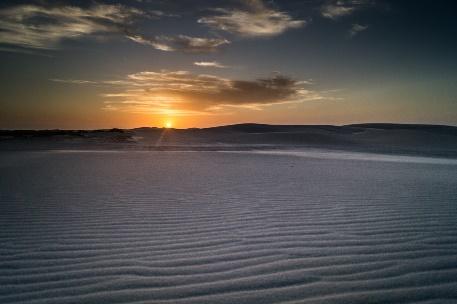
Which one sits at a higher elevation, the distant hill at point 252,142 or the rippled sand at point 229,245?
the distant hill at point 252,142

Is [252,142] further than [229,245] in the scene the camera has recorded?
Yes

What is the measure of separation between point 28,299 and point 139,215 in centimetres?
234

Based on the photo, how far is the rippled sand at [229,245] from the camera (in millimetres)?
2637

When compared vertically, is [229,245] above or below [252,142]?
below

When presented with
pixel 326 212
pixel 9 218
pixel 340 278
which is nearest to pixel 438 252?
pixel 340 278

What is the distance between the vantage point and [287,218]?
4602 mm

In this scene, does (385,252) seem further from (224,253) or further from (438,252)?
(224,253)

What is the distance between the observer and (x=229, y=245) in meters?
3.56

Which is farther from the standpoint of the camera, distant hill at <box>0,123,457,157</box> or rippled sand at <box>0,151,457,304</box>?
distant hill at <box>0,123,457,157</box>

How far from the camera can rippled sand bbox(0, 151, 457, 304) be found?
264cm

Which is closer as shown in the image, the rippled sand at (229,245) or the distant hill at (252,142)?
the rippled sand at (229,245)

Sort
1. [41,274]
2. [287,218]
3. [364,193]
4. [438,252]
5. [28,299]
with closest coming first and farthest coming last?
[28,299], [41,274], [438,252], [287,218], [364,193]

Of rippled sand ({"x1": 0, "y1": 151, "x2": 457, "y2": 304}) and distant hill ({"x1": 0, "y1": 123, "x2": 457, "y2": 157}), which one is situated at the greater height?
distant hill ({"x1": 0, "y1": 123, "x2": 457, "y2": 157})

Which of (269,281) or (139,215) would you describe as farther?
(139,215)
